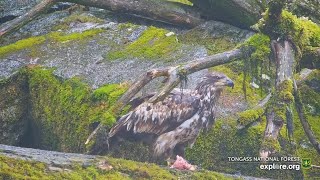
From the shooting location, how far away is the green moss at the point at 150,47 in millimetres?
12102

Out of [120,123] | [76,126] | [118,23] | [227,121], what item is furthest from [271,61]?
[118,23]

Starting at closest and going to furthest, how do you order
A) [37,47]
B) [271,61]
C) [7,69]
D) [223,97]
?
[271,61] → [223,97] → [7,69] → [37,47]

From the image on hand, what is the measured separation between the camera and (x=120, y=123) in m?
9.96

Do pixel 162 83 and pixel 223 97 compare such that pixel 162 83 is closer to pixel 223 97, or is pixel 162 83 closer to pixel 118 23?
pixel 223 97

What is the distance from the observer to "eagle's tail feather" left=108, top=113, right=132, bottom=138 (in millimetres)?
9898

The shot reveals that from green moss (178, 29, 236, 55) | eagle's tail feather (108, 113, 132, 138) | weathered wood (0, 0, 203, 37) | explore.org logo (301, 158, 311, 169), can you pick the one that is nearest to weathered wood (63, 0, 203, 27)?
weathered wood (0, 0, 203, 37)

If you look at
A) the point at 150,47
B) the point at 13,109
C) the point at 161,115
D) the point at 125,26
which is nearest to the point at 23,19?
the point at 13,109

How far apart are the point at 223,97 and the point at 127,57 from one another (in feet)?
6.87

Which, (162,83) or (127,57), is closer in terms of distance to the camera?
(162,83)

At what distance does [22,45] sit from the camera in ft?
42.0

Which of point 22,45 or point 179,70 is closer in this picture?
point 179,70

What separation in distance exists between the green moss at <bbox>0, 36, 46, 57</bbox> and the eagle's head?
3.74 meters

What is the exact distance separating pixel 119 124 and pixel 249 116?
6.05 ft

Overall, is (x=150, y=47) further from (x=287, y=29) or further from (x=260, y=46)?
(x=287, y=29)
